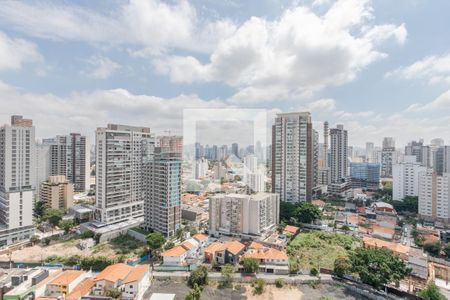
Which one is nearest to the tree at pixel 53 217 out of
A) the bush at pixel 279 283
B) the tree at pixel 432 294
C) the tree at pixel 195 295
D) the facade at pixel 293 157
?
the tree at pixel 195 295

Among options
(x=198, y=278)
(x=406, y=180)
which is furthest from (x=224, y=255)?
(x=406, y=180)

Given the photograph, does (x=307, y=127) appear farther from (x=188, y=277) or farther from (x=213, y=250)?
(x=188, y=277)

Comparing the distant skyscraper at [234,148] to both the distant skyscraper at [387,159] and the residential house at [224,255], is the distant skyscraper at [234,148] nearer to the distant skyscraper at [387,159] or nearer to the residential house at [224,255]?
the residential house at [224,255]

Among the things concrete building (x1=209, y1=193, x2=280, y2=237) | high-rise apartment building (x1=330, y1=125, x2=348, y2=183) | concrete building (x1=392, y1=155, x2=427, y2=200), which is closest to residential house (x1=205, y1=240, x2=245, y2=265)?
concrete building (x1=209, y1=193, x2=280, y2=237)

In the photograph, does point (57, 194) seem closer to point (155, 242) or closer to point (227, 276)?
point (155, 242)

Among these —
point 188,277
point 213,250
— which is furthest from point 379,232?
point 188,277

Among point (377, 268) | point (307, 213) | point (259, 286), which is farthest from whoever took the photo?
point (307, 213)

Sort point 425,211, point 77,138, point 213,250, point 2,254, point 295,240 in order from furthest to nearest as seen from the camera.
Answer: point 77,138, point 425,211, point 295,240, point 2,254, point 213,250

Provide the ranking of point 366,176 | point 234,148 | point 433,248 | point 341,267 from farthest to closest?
1. point 366,176
2. point 234,148
3. point 433,248
4. point 341,267
